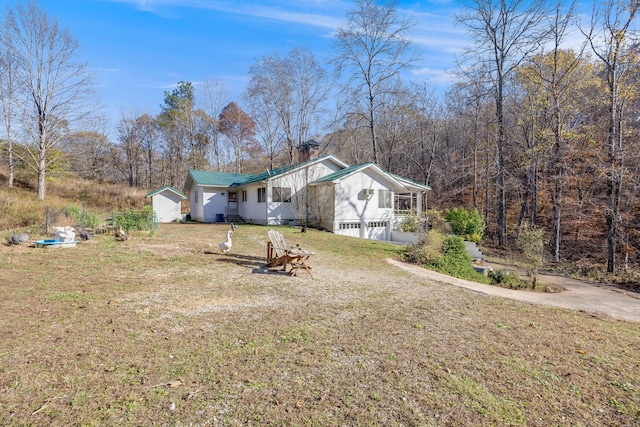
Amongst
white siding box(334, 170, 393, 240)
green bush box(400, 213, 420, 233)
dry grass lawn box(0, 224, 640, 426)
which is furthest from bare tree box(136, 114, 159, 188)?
dry grass lawn box(0, 224, 640, 426)

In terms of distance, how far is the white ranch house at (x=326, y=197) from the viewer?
62.8 ft

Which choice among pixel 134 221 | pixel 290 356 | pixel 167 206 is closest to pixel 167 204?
pixel 167 206

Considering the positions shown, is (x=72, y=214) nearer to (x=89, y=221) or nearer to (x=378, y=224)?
(x=89, y=221)

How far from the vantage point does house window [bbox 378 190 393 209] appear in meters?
20.3

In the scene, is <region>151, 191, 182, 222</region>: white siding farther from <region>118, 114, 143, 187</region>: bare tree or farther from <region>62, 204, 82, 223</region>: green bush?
<region>118, 114, 143, 187</region>: bare tree

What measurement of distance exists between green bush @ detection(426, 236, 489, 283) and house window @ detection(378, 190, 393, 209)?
26.4ft

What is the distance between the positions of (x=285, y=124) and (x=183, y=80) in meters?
14.5

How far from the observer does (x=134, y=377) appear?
311 centimetres

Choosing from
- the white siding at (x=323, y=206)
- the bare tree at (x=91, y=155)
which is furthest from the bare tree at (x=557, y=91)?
the bare tree at (x=91, y=155)

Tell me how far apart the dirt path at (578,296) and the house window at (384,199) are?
29.2 ft

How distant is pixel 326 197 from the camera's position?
1945 centimetres

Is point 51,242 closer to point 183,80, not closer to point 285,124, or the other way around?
point 285,124

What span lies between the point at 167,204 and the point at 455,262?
18195 mm

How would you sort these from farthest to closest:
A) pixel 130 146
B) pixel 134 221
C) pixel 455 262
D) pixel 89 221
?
1. pixel 130 146
2. pixel 134 221
3. pixel 89 221
4. pixel 455 262
